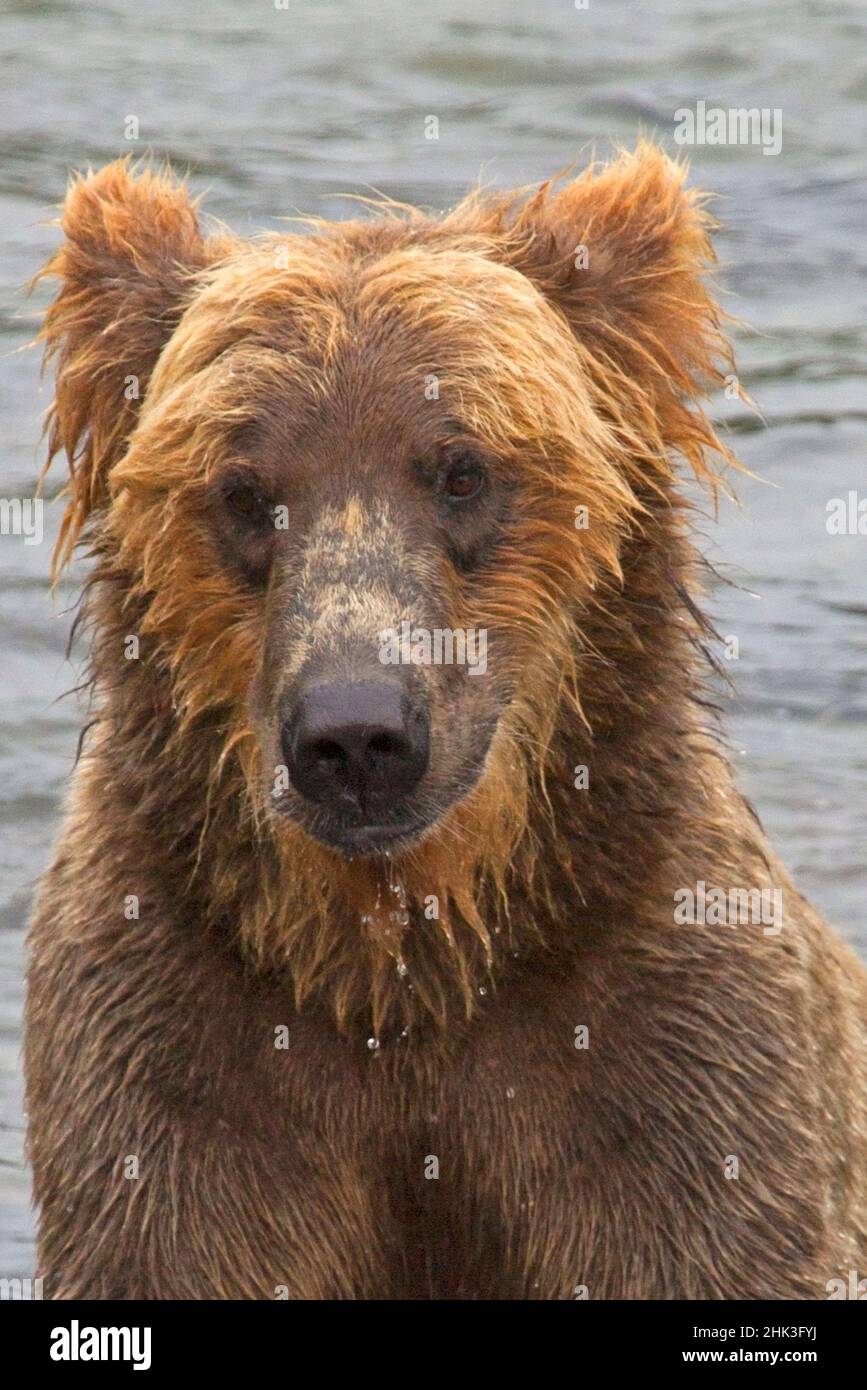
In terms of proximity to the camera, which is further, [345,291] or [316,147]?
[316,147]

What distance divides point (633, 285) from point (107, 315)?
3.89 feet

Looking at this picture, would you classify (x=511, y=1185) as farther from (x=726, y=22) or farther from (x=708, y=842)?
(x=726, y=22)

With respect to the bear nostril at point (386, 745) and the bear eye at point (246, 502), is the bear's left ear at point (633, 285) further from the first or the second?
the bear nostril at point (386, 745)

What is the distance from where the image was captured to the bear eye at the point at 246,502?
18.7 ft

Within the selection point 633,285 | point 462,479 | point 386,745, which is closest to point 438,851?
point 386,745

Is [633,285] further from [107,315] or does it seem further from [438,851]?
[438,851]

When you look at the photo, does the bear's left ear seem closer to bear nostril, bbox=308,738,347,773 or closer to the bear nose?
the bear nose

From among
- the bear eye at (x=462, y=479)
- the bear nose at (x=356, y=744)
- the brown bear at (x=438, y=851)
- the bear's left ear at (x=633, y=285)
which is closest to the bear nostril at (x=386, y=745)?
the bear nose at (x=356, y=744)

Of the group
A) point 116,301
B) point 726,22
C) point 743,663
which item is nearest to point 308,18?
point 726,22

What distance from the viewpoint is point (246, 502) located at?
5.75 metres

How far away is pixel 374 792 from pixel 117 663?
0.92 m

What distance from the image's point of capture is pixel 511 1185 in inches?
237

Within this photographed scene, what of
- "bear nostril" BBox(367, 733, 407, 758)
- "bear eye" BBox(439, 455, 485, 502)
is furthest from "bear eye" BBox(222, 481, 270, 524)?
"bear nostril" BBox(367, 733, 407, 758)

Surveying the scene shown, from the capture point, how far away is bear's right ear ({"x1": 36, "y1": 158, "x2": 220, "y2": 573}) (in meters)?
6.10
